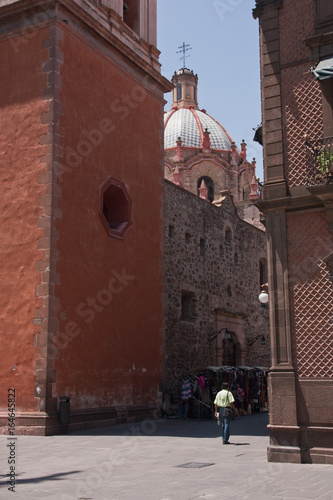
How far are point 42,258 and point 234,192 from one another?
26.1 metres

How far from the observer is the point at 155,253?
1694 cm

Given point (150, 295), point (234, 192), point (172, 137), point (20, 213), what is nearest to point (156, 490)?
point (20, 213)

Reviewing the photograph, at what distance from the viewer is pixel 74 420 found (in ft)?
42.0

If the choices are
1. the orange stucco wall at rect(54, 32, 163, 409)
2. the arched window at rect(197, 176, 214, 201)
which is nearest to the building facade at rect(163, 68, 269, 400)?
the orange stucco wall at rect(54, 32, 163, 409)

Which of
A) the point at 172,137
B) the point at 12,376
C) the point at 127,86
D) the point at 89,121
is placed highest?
the point at 172,137

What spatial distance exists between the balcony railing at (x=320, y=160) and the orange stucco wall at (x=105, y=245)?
19.7 ft

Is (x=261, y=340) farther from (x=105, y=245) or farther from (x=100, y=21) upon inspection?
(x=100, y=21)

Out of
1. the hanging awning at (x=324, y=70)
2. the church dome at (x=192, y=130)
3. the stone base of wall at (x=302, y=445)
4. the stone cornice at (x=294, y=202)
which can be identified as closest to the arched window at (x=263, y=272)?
the church dome at (x=192, y=130)

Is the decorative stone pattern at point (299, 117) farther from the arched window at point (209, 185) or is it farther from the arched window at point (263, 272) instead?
the arched window at point (209, 185)

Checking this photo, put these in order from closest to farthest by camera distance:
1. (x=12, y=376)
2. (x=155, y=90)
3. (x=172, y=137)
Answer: (x=12, y=376), (x=155, y=90), (x=172, y=137)

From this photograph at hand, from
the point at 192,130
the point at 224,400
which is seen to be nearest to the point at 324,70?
the point at 224,400

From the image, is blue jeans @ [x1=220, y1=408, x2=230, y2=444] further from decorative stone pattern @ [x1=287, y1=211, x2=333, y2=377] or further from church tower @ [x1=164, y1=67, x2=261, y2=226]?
church tower @ [x1=164, y1=67, x2=261, y2=226]

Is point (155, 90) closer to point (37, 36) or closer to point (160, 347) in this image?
point (37, 36)

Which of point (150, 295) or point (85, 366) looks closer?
point (85, 366)
